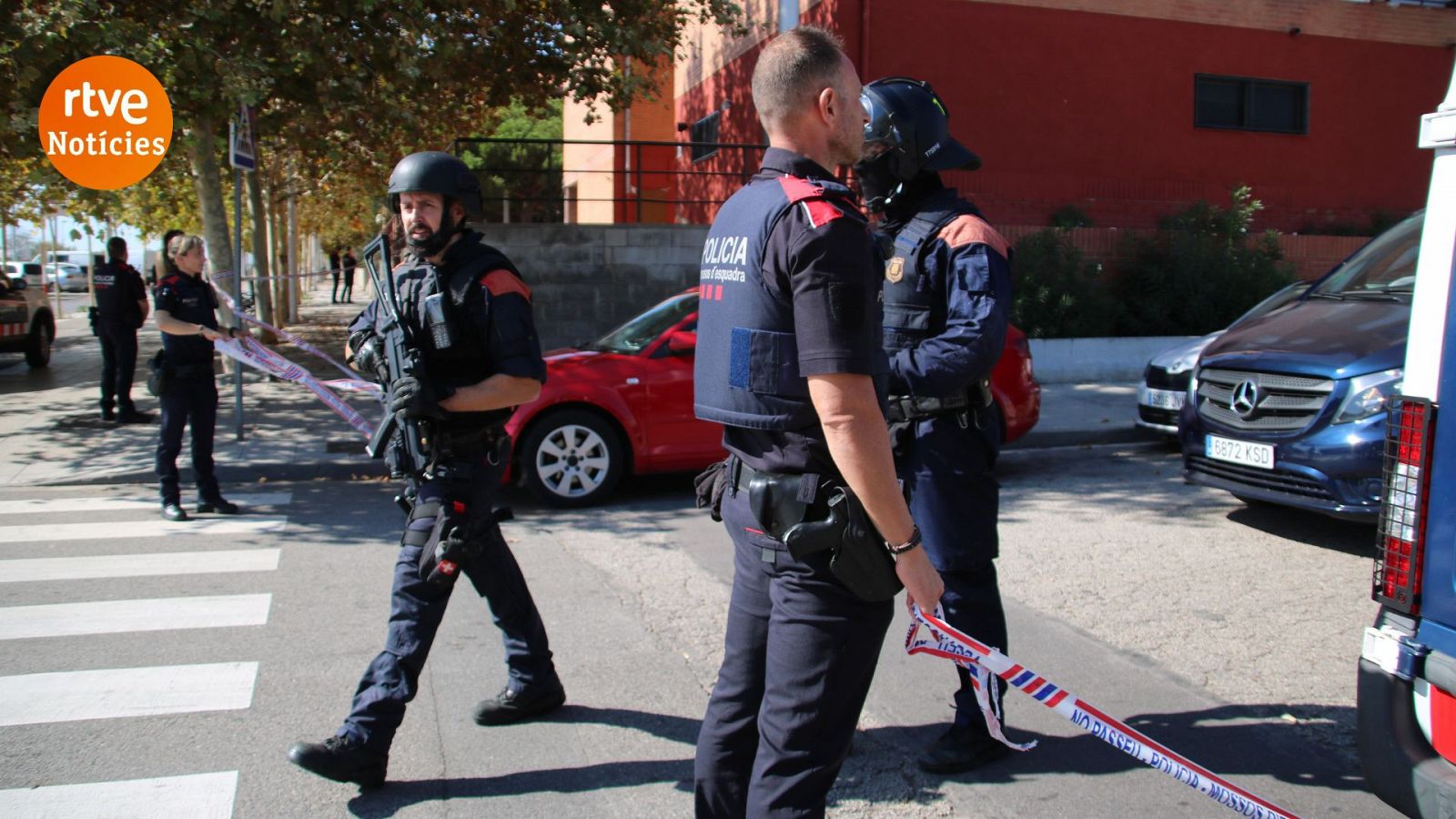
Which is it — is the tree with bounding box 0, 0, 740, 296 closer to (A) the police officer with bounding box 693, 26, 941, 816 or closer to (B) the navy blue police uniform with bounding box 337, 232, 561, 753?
(B) the navy blue police uniform with bounding box 337, 232, 561, 753

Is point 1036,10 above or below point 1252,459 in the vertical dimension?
above

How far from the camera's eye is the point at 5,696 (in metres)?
4.31

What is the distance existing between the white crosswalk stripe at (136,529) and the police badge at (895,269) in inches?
196

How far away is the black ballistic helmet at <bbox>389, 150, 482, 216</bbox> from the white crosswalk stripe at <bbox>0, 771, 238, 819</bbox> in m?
1.97

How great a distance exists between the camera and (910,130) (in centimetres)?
354

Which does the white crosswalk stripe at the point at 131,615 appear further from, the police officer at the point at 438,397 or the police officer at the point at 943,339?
the police officer at the point at 943,339

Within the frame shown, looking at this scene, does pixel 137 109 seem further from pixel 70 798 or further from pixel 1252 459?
pixel 1252 459

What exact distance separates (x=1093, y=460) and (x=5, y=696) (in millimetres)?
7848

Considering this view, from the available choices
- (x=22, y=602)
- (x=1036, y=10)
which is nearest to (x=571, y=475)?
(x=22, y=602)

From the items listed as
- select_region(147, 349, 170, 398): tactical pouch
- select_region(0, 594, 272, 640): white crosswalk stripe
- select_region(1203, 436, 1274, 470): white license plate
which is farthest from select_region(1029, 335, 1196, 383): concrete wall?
select_region(0, 594, 272, 640): white crosswalk stripe

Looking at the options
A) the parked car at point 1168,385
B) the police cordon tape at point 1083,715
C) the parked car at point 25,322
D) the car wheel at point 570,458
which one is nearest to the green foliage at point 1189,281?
the parked car at point 1168,385

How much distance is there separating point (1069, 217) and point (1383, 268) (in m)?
8.41

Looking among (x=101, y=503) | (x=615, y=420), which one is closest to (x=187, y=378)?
(x=101, y=503)

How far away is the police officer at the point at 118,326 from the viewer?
37.4 feet
